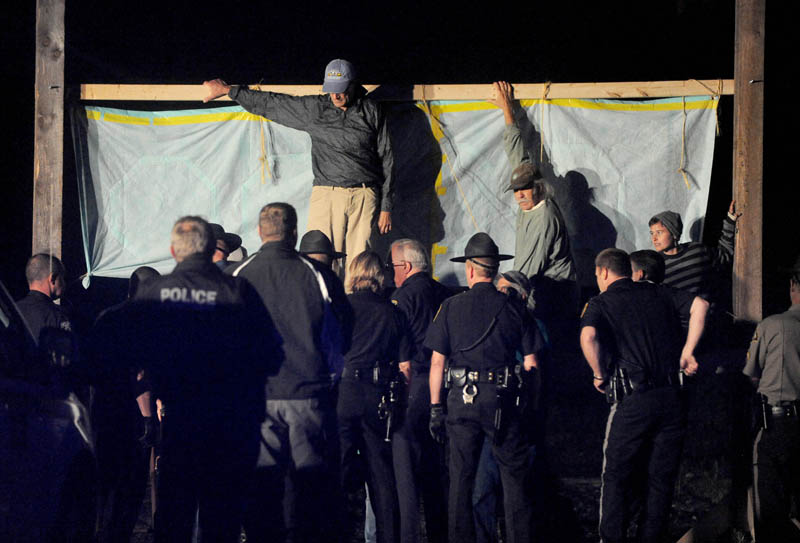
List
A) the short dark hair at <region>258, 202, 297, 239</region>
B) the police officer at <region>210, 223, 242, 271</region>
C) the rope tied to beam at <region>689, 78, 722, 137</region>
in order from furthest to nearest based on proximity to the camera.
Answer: the rope tied to beam at <region>689, 78, 722, 137</region> < the police officer at <region>210, 223, 242, 271</region> < the short dark hair at <region>258, 202, 297, 239</region>

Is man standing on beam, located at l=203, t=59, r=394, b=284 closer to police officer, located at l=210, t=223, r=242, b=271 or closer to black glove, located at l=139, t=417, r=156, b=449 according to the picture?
police officer, located at l=210, t=223, r=242, b=271

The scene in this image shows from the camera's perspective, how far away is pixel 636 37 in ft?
33.5

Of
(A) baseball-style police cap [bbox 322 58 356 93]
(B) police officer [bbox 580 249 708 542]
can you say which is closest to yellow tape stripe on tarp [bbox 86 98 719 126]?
(A) baseball-style police cap [bbox 322 58 356 93]

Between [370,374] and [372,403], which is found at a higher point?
[370,374]

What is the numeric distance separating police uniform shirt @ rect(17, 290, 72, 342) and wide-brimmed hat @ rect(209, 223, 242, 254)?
3.98 feet

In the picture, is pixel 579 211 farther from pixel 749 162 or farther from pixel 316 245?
pixel 316 245

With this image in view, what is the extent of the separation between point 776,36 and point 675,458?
6678mm

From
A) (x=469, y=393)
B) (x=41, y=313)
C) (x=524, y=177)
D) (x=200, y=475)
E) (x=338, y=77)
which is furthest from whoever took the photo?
(x=524, y=177)

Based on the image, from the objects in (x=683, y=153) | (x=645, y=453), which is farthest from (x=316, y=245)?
(x=683, y=153)

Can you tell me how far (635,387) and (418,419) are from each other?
1515 millimetres

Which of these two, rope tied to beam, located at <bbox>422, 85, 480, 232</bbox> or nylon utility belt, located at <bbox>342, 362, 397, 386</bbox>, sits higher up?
rope tied to beam, located at <bbox>422, 85, 480, 232</bbox>

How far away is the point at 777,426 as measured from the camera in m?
7.05

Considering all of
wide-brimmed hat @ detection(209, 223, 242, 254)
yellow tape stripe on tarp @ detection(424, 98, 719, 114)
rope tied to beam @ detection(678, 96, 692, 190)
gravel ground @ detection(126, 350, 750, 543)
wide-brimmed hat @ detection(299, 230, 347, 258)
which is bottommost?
gravel ground @ detection(126, 350, 750, 543)

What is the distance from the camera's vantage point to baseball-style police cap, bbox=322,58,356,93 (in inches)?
284
